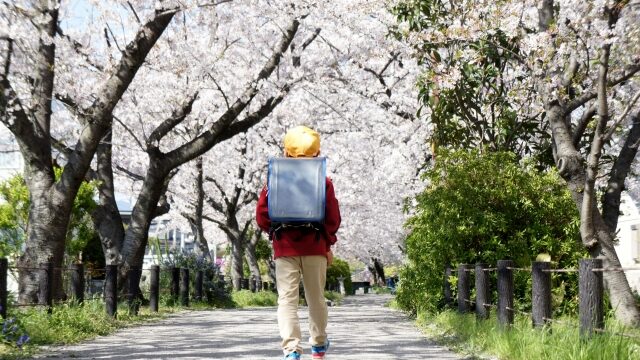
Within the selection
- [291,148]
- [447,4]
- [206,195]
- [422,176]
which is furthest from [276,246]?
[206,195]

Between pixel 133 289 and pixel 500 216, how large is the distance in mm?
7133

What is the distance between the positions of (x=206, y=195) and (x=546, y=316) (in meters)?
27.0

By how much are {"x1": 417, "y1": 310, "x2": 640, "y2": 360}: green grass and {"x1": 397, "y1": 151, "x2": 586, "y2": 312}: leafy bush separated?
64.9 inches

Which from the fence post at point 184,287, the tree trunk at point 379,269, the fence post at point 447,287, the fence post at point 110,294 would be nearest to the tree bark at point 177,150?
the fence post at point 184,287

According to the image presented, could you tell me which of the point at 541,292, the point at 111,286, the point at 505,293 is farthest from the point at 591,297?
the point at 111,286

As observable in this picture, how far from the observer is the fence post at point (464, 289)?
12055 millimetres

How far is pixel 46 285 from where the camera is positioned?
11.4 m

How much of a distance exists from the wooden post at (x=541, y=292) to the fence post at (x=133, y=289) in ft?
29.3

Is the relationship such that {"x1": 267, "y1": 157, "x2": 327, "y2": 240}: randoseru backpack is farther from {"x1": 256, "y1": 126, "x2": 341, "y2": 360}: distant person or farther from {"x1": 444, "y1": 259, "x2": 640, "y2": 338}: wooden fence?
{"x1": 444, "y1": 259, "x2": 640, "y2": 338}: wooden fence

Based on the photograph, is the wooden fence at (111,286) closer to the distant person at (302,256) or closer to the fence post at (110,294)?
the fence post at (110,294)

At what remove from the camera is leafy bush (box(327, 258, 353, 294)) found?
60.9 meters

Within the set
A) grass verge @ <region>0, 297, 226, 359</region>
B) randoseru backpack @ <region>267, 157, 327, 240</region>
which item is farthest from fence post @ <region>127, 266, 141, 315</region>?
randoseru backpack @ <region>267, 157, 327, 240</region>

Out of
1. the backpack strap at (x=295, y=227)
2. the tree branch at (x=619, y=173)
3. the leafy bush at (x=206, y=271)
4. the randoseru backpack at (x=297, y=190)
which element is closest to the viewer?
the randoseru backpack at (x=297, y=190)

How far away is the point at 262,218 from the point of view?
654cm
